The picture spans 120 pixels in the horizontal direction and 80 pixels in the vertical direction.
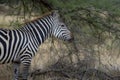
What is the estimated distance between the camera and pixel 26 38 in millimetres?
6906

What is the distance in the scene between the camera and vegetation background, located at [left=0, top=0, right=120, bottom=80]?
24.4 ft

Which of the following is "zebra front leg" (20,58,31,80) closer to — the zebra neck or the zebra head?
the zebra neck

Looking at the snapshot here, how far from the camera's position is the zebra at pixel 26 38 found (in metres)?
6.71

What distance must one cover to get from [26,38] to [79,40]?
5.92 feet

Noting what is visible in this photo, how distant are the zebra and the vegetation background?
610mm

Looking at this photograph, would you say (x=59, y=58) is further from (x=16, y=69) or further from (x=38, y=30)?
(x=16, y=69)

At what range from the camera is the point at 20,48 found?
22.3ft

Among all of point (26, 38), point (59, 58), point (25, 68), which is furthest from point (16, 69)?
point (59, 58)

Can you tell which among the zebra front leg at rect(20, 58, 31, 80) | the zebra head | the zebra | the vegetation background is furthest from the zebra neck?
the vegetation background

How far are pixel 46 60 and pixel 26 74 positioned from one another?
2.04m

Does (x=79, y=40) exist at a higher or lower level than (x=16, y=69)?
higher

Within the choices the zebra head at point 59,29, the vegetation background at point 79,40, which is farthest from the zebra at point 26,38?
the vegetation background at point 79,40

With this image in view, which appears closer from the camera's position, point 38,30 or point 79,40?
point 38,30

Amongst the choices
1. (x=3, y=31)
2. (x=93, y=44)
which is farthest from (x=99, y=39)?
(x=3, y=31)
